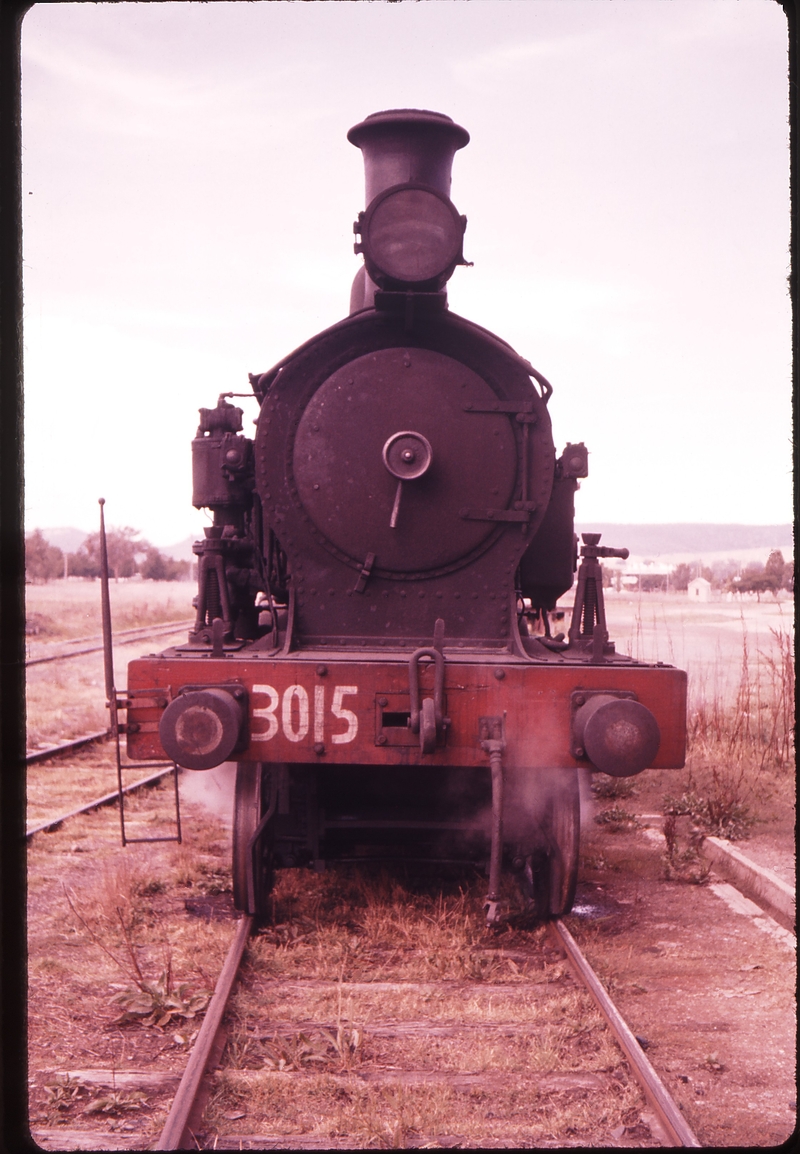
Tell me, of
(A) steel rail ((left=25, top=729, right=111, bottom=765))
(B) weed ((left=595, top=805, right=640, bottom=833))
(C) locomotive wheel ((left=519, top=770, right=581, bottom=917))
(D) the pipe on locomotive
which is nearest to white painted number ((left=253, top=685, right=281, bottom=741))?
(C) locomotive wheel ((left=519, top=770, right=581, bottom=917))

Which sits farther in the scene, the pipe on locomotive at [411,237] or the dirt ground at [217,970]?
the pipe on locomotive at [411,237]

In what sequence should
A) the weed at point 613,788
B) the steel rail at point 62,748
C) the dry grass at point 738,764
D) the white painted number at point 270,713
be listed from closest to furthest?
the white painted number at point 270,713 → the dry grass at point 738,764 → the weed at point 613,788 → the steel rail at point 62,748

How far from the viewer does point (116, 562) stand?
60.7 m

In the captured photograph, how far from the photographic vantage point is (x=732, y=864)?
5914 mm

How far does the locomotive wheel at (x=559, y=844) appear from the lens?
4590mm

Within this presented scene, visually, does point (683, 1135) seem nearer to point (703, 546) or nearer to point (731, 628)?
point (731, 628)

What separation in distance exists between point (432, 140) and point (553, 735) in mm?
2790

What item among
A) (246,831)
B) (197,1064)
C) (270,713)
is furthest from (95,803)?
(197,1064)

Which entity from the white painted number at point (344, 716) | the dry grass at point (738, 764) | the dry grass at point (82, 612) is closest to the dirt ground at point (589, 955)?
the dry grass at point (738, 764)

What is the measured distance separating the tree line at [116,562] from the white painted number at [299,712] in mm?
46254

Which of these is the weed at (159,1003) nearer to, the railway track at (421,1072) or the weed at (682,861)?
the railway track at (421,1072)

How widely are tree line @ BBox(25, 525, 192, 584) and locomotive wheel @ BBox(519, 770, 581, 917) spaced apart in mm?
46048

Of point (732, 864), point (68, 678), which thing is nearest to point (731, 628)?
point (68, 678)

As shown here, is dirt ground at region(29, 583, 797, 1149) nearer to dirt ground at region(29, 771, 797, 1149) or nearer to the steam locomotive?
dirt ground at region(29, 771, 797, 1149)
